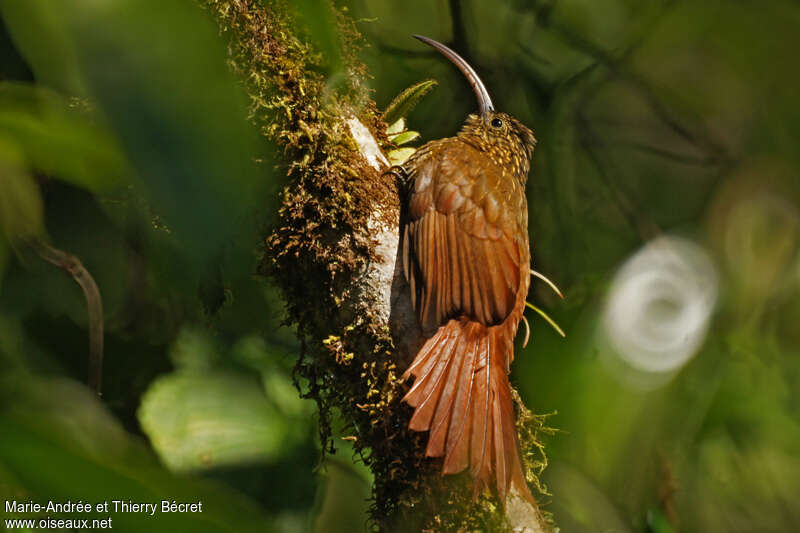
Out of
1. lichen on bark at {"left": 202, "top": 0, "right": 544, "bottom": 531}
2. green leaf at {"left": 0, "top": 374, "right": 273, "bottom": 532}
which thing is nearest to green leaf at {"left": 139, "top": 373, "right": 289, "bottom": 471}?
lichen on bark at {"left": 202, "top": 0, "right": 544, "bottom": 531}

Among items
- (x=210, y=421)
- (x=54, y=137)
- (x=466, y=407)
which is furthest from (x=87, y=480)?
(x=210, y=421)

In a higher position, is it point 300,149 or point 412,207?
point 300,149

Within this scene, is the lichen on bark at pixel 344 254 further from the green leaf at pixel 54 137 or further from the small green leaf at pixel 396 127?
the green leaf at pixel 54 137

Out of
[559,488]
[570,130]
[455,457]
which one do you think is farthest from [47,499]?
[570,130]

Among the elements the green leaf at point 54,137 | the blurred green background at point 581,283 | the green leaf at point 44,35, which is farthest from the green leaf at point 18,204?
the green leaf at point 44,35

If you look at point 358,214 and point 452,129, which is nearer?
point 358,214

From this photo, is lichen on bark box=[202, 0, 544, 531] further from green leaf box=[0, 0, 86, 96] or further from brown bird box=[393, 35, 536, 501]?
green leaf box=[0, 0, 86, 96]

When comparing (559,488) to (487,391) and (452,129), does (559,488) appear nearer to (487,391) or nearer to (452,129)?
(487,391)

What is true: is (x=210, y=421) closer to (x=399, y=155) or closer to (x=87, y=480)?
(x=399, y=155)
